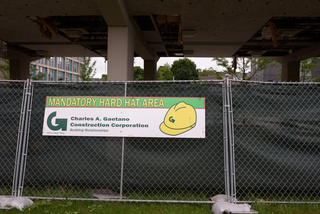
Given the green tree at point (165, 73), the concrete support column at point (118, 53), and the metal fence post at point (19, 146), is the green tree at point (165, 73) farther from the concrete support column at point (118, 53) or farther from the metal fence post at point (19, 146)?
the metal fence post at point (19, 146)

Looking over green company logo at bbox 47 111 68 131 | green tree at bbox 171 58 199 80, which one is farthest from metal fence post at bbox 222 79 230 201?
green tree at bbox 171 58 199 80

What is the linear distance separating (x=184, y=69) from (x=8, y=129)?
54.2m

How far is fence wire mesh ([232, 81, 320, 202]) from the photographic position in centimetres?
418

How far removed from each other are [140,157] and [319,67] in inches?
1421

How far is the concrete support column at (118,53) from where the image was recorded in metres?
7.34

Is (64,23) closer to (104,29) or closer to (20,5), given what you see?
(104,29)

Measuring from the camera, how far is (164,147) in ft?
14.1

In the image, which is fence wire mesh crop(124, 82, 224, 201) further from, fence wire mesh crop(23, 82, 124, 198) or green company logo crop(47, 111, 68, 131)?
green company logo crop(47, 111, 68, 131)

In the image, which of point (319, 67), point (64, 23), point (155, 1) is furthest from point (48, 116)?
point (319, 67)

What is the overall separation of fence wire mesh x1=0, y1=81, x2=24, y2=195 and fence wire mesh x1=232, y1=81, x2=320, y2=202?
4.01m

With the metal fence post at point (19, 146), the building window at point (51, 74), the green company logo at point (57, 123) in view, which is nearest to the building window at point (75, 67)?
the building window at point (51, 74)

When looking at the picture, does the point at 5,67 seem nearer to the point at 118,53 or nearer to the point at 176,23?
the point at 176,23

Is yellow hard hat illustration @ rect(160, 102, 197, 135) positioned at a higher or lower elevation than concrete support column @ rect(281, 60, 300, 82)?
lower

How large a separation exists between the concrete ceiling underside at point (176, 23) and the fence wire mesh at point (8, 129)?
309cm
